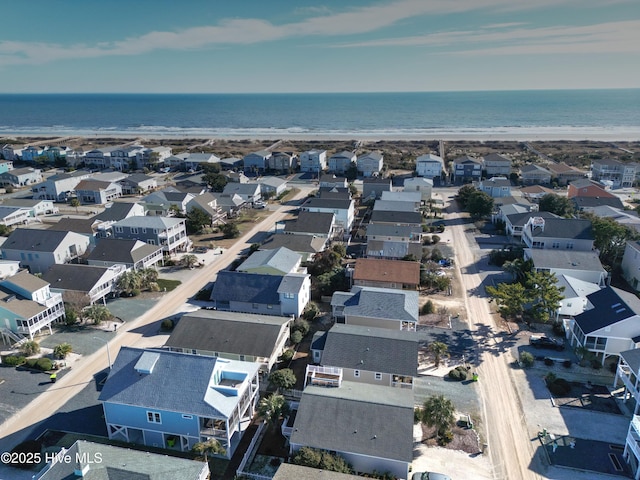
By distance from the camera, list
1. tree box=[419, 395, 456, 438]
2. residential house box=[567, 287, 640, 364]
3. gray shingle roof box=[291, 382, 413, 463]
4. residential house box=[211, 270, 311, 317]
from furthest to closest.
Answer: residential house box=[211, 270, 311, 317] < residential house box=[567, 287, 640, 364] < tree box=[419, 395, 456, 438] < gray shingle roof box=[291, 382, 413, 463]

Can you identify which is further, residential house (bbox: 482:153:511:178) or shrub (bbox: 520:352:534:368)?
residential house (bbox: 482:153:511:178)

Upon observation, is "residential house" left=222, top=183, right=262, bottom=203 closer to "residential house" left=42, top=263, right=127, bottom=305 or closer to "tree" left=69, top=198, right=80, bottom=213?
"tree" left=69, top=198, right=80, bottom=213

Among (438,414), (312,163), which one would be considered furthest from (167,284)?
(312,163)

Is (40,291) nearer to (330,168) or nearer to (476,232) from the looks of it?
(476,232)

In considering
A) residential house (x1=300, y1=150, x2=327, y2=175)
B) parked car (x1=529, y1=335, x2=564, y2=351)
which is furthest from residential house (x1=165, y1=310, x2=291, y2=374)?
residential house (x1=300, y1=150, x2=327, y2=175)

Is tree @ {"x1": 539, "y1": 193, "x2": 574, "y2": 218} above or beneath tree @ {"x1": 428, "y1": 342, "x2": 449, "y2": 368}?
above

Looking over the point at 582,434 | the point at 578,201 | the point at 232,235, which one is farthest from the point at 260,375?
the point at 578,201
